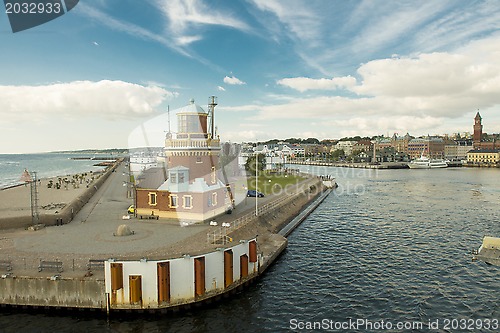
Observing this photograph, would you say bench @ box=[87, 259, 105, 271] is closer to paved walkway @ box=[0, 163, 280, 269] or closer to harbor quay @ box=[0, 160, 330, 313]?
harbor quay @ box=[0, 160, 330, 313]

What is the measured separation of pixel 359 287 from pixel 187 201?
18302mm

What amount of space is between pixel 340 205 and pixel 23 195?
53.2 meters

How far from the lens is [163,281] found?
2139 cm

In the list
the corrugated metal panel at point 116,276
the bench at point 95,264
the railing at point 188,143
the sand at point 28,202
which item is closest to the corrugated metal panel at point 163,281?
the corrugated metal panel at point 116,276

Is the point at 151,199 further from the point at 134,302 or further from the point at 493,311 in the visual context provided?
the point at 493,311

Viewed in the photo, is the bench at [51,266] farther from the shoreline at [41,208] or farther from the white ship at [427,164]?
the white ship at [427,164]

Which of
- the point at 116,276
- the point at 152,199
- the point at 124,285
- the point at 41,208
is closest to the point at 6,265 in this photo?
the point at 116,276

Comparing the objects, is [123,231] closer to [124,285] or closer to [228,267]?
[124,285]

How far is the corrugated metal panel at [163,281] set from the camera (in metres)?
21.3

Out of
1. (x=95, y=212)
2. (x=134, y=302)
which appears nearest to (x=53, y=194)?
(x=95, y=212)

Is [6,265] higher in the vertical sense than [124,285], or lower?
higher

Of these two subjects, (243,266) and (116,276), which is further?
(243,266)

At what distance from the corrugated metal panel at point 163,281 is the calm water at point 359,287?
3.86ft

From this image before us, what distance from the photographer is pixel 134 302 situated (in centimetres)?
2130
